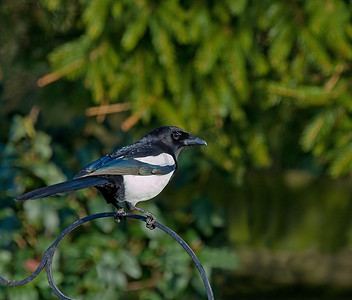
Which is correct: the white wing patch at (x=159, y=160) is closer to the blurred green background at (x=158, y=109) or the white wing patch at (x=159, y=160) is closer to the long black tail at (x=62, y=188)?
→ the long black tail at (x=62, y=188)

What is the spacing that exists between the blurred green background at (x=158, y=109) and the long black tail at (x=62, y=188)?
2039 mm

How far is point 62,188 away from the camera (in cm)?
220

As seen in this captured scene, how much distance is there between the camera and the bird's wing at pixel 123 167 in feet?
8.02

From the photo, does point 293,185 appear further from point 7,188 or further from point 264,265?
point 7,188

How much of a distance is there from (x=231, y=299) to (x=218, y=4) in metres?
3.83

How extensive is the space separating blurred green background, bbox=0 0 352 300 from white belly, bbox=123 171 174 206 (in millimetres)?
1902

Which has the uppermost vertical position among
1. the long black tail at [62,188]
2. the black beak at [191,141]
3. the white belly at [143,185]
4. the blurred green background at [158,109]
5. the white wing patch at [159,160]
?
the blurred green background at [158,109]

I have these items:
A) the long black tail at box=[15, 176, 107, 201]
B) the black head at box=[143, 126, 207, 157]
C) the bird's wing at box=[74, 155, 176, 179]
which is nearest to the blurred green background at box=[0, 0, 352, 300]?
the black head at box=[143, 126, 207, 157]

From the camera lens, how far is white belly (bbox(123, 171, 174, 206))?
2512 millimetres

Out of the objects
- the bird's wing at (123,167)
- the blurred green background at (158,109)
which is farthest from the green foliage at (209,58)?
the bird's wing at (123,167)

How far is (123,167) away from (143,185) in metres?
0.09


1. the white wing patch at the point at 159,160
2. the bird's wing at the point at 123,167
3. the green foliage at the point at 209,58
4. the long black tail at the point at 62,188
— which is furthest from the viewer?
the green foliage at the point at 209,58

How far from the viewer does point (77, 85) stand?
5.07 meters

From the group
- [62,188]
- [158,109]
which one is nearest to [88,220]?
[62,188]
